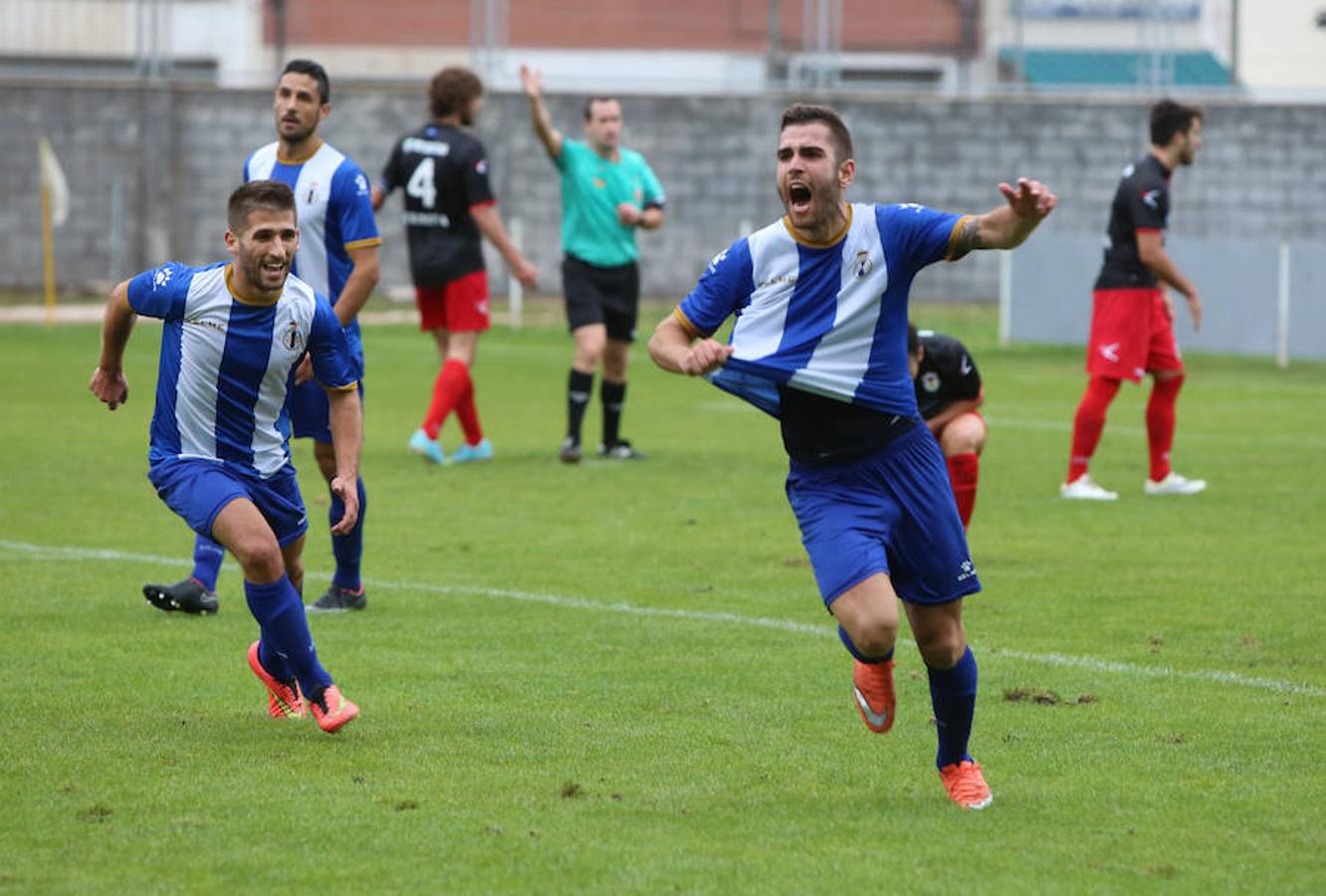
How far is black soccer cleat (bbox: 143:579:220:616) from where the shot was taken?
8633mm

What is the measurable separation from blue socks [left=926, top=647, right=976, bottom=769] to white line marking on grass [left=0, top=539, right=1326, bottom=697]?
75.6 inches

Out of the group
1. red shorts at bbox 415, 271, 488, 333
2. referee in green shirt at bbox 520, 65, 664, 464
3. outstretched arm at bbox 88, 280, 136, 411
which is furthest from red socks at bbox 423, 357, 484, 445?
outstretched arm at bbox 88, 280, 136, 411

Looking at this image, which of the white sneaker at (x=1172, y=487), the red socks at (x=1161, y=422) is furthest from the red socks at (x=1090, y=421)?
the white sneaker at (x=1172, y=487)

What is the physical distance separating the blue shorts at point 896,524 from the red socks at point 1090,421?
22.5 ft

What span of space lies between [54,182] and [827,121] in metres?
24.9

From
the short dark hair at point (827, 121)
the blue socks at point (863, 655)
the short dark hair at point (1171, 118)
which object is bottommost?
the blue socks at point (863, 655)

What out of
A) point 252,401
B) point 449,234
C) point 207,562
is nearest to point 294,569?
point 252,401

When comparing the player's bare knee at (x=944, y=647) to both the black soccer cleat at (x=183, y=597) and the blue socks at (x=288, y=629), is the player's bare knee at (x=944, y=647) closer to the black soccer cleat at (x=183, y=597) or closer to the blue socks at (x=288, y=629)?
the blue socks at (x=288, y=629)

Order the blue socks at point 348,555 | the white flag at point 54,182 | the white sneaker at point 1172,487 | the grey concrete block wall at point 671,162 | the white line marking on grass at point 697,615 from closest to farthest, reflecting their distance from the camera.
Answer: the white line marking on grass at point 697,615, the blue socks at point 348,555, the white sneaker at point 1172,487, the white flag at point 54,182, the grey concrete block wall at point 671,162

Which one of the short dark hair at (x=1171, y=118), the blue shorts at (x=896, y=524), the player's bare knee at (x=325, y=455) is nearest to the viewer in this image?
the blue shorts at (x=896, y=524)

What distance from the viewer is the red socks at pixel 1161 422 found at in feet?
41.9

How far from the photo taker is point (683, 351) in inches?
226

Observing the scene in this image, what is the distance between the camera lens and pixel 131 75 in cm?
3152

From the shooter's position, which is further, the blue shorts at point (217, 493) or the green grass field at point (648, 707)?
the blue shorts at point (217, 493)
